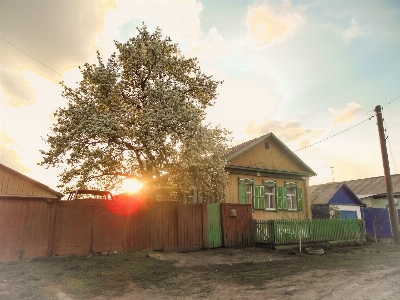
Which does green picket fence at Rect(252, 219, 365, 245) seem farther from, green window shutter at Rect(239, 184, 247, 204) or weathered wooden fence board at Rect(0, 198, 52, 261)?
weathered wooden fence board at Rect(0, 198, 52, 261)

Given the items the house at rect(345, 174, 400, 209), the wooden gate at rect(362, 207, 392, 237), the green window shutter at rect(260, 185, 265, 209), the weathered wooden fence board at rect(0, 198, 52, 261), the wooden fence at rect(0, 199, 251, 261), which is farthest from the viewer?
Answer: the house at rect(345, 174, 400, 209)

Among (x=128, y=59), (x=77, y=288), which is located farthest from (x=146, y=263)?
(x=128, y=59)

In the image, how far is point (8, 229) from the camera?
10.2 m

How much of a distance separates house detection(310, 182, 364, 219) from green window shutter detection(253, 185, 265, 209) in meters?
6.97

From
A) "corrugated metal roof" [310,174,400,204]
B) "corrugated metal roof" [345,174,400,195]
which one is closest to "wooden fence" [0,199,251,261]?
"corrugated metal roof" [310,174,400,204]

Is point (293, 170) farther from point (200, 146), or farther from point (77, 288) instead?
point (77, 288)

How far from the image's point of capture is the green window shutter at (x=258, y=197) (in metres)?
19.5

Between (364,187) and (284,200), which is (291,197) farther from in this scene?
(364,187)

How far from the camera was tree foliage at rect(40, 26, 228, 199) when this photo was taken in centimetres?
1362

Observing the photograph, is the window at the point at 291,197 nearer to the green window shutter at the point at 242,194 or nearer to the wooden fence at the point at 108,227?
the green window shutter at the point at 242,194

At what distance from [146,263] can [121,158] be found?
23.8ft

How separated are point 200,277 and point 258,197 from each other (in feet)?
38.3

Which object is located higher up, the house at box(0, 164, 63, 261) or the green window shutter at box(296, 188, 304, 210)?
the green window shutter at box(296, 188, 304, 210)

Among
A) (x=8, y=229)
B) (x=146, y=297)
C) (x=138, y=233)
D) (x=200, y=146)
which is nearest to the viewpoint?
(x=146, y=297)
